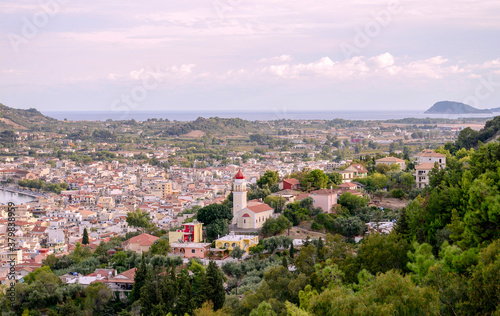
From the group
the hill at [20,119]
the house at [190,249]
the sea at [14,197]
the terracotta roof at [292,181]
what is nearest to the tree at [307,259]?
the house at [190,249]

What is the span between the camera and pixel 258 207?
2027 cm

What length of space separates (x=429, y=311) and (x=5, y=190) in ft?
163

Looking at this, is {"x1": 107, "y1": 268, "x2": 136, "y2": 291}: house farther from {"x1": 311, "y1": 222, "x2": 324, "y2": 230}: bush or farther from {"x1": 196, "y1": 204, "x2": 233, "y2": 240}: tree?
{"x1": 311, "y1": 222, "x2": 324, "y2": 230}: bush

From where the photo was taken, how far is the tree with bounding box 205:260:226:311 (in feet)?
45.0

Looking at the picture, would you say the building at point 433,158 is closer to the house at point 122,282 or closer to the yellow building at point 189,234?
the yellow building at point 189,234

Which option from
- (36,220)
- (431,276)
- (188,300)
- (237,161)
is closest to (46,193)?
(36,220)

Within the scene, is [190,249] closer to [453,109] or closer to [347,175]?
[347,175]

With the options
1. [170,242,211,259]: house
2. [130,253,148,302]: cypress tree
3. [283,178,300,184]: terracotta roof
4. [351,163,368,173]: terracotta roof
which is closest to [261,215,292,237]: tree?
[170,242,211,259]: house

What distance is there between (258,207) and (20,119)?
80.1 meters

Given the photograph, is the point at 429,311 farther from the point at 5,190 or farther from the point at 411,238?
the point at 5,190

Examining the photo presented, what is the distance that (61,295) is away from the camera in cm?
1593

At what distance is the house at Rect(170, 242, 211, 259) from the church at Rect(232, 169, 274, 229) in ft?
5.79

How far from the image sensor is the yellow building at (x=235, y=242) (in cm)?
1831

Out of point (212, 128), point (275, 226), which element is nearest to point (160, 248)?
point (275, 226)
